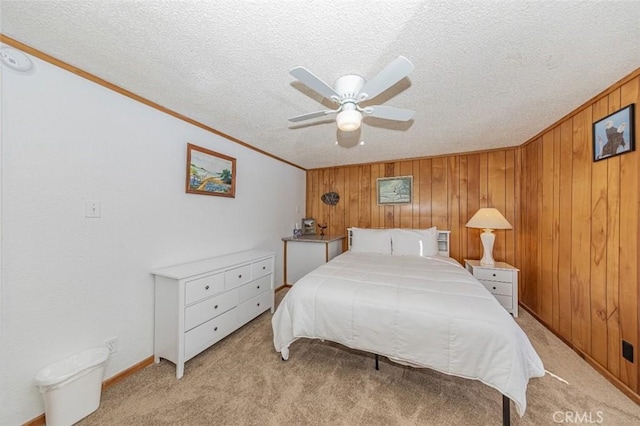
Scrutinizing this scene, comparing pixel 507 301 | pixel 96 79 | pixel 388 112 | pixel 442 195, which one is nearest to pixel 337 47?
pixel 388 112

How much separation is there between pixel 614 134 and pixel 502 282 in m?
1.80

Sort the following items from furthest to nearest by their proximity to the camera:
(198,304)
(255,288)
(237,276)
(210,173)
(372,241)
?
(372,241) < (255,288) < (210,173) < (237,276) < (198,304)

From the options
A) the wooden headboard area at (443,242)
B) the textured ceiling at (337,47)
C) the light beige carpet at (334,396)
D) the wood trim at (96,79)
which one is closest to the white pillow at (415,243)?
the wooden headboard area at (443,242)

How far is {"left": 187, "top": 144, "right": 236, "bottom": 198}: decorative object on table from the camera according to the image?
7.40ft

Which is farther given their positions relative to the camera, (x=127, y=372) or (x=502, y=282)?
(x=502, y=282)

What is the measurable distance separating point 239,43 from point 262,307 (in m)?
2.57

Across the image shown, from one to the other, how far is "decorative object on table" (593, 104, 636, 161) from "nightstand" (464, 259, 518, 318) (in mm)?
1476

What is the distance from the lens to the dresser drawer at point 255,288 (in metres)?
2.38

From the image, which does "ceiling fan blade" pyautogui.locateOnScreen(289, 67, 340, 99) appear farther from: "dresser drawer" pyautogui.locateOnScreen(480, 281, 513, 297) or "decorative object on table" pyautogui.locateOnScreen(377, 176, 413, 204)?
"dresser drawer" pyautogui.locateOnScreen(480, 281, 513, 297)

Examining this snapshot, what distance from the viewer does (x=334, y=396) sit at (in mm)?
1566

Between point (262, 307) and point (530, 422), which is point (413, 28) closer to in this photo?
point (530, 422)

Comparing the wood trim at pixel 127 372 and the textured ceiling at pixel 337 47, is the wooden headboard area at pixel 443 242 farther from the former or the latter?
the wood trim at pixel 127 372

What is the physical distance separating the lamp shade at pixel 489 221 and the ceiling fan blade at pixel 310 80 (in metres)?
2.57

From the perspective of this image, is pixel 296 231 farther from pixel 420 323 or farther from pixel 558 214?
pixel 558 214
